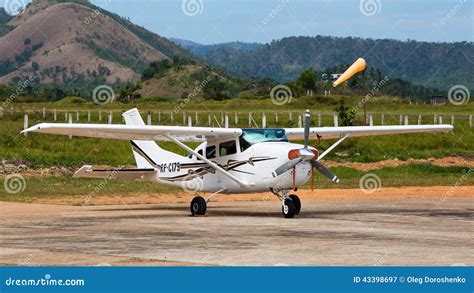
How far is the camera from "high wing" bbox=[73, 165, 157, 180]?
28312 millimetres

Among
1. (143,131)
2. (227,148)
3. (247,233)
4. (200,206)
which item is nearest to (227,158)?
(227,148)

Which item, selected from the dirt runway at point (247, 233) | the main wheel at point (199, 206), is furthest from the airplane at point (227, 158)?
the dirt runway at point (247, 233)

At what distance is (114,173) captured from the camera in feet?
93.2

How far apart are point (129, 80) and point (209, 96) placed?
9605 cm

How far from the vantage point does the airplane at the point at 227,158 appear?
25.3m

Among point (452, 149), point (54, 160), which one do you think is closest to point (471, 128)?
point (452, 149)

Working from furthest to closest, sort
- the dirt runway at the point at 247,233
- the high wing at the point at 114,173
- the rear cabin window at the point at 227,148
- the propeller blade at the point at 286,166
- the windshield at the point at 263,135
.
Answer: the high wing at the point at 114,173
the rear cabin window at the point at 227,148
the windshield at the point at 263,135
the propeller blade at the point at 286,166
the dirt runway at the point at 247,233

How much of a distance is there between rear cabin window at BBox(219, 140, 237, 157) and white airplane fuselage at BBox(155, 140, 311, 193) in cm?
10

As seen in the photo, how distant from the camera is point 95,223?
24.5m

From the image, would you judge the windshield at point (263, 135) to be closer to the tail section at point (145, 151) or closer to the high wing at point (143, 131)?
the high wing at point (143, 131)

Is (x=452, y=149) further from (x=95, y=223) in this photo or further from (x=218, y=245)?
(x=218, y=245)

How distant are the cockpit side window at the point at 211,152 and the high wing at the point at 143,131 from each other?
254mm
